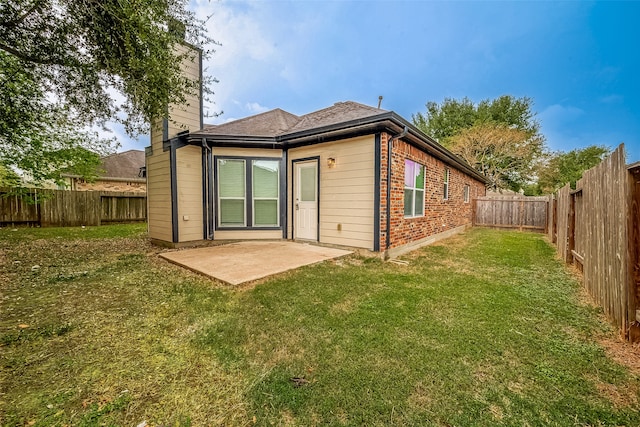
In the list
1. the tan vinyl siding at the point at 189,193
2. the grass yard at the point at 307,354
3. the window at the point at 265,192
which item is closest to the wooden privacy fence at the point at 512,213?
the grass yard at the point at 307,354

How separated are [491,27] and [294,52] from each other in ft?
60.3

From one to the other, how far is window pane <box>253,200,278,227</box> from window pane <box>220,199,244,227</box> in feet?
1.18

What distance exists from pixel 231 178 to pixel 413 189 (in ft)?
15.5

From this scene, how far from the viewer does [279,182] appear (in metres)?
6.96

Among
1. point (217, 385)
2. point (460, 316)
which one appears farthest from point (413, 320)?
point (217, 385)

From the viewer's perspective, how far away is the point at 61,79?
501 cm

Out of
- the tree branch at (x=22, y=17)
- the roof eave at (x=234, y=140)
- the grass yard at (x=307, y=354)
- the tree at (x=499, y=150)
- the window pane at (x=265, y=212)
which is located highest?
the tree at (x=499, y=150)

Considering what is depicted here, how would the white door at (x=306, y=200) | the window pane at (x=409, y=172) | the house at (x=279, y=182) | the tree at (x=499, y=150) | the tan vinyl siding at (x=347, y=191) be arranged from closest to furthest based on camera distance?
the tan vinyl siding at (x=347, y=191)
the house at (x=279, y=182)
the window pane at (x=409, y=172)
the white door at (x=306, y=200)
the tree at (x=499, y=150)

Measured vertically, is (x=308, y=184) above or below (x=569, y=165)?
below

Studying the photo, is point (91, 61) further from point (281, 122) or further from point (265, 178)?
point (281, 122)

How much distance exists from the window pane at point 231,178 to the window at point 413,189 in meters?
4.13

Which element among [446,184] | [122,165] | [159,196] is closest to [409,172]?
[446,184]

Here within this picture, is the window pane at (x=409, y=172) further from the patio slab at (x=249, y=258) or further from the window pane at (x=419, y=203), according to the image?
the patio slab at (x=249, y=258)

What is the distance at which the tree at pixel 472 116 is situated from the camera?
2256cm
